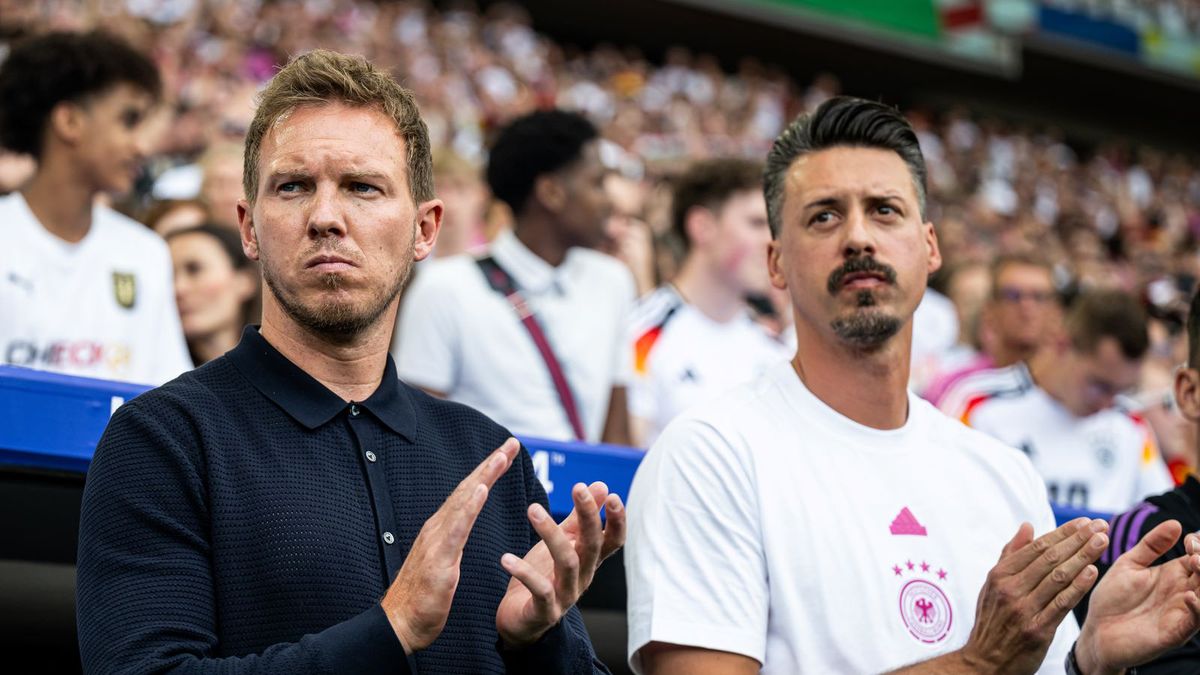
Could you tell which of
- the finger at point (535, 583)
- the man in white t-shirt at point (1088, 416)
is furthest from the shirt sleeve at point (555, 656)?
the man in white t-shirt at point (1088, 416)

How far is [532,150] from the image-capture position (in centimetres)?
572

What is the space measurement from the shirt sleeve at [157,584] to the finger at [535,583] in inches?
7.7

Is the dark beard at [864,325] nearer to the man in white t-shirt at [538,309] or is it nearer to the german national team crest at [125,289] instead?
the man in white t-shirt at [538,309]

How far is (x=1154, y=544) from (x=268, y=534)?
160 cm

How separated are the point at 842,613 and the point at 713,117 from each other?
13971 millimetres

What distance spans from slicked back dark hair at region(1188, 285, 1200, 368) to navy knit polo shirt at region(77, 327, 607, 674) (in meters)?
1.94

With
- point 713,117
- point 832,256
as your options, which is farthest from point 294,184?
point 713,117

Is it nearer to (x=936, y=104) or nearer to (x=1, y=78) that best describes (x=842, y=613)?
(x=1, y=78)

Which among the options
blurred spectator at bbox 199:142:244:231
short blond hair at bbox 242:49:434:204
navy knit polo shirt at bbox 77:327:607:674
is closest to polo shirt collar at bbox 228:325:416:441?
navy knit polo shirt at bbox 77:327:607:674

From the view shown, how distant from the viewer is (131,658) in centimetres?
191

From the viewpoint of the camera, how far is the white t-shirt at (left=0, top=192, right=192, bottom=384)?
172 inches

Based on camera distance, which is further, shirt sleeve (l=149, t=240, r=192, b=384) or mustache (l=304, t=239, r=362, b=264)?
shirt sleeve (l=149, t=240, r=192, b=384)

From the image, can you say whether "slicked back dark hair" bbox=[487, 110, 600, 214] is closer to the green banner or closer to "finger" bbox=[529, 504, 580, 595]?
"finger" bbox=[529, 504, 580, 595]

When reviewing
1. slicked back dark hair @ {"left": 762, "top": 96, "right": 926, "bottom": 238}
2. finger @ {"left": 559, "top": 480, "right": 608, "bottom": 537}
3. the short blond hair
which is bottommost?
finger @ {"left": 559, "top": 480, "right": 608, "bottom": 537}
